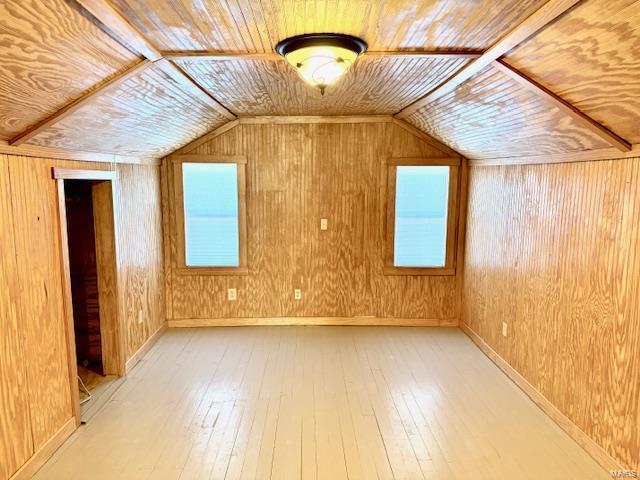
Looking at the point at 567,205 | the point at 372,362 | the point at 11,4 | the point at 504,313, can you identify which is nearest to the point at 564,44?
the point at 567,205

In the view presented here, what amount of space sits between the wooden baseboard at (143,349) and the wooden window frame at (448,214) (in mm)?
2548

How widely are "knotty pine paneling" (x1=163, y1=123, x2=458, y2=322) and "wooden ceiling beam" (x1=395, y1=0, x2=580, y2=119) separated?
1464 millimetres

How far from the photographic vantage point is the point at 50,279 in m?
2.50

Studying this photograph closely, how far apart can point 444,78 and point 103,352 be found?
11.3ft

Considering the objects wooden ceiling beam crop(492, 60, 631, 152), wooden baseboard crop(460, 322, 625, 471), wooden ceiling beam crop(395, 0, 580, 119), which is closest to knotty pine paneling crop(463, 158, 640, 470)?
wooden baseboard crop(460, 322, 625, 471)

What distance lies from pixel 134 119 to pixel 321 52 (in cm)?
154

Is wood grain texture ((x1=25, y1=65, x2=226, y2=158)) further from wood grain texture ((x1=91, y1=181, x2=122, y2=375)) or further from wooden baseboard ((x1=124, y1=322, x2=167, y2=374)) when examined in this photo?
wooden baseboard ((x1=124, y1=322, x2=167, y2=374))

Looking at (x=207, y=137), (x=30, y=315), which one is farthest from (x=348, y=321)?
(x=30, y=315)

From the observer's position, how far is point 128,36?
68.9 inches

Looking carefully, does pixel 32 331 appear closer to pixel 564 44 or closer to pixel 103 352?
pixel 103 352

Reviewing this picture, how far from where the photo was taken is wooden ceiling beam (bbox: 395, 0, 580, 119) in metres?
1.51

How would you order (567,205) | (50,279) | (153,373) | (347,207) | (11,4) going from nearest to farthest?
(11,4) → (50,279) → (567,205) → (153,373) → (347,207)

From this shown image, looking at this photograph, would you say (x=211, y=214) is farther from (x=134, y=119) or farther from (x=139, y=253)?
(x=134, y=119)

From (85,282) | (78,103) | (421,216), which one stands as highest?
(78,103)
